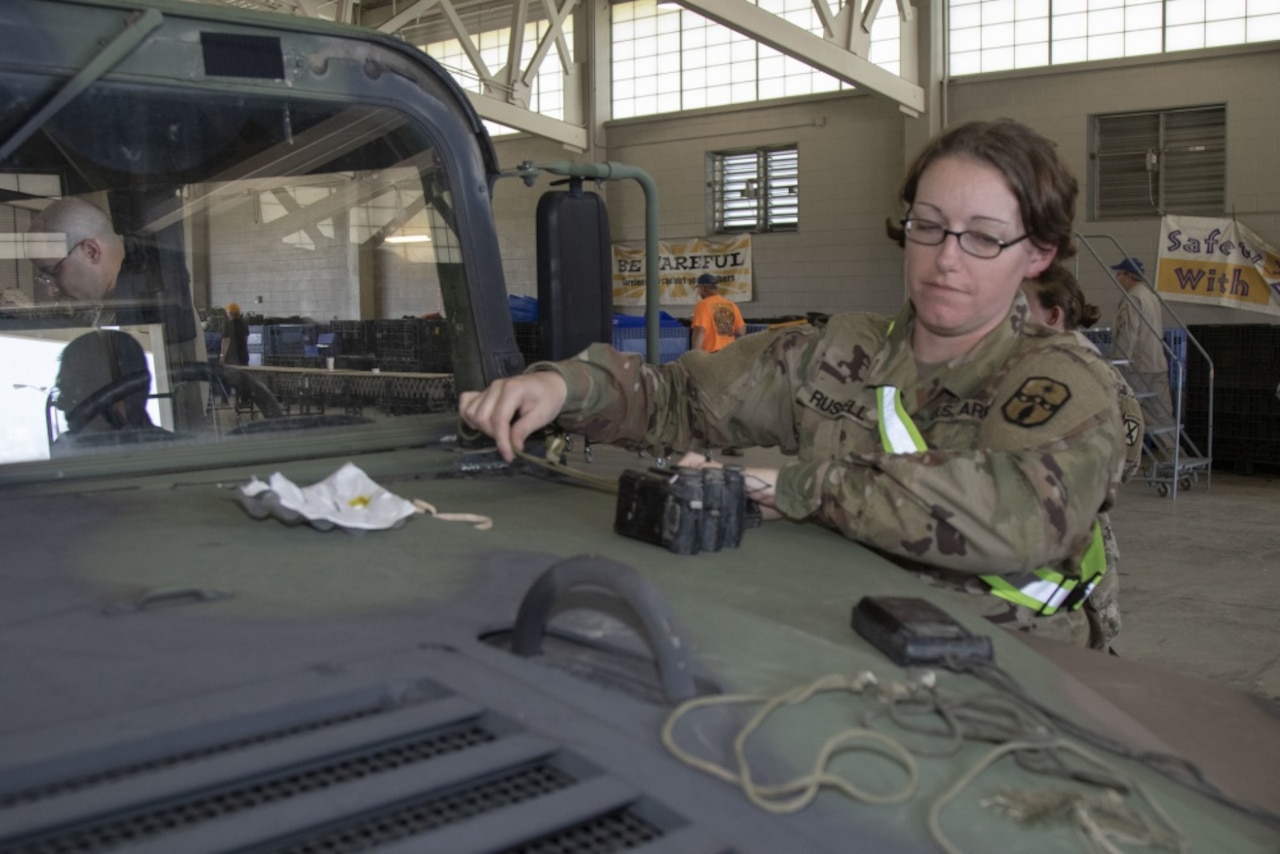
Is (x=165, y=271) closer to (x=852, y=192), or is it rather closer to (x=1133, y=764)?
(x=1133, y=764)

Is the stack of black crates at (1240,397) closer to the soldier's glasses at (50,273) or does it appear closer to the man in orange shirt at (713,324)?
the man in orange shirt at (713,324)

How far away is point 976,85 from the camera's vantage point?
12.9m

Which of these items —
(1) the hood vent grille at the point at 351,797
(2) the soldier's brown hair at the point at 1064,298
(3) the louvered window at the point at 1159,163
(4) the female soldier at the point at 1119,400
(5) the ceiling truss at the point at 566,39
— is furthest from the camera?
(3) the louvered window at the point at 1159,163

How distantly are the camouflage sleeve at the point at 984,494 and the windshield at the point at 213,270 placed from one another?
2.79 ft

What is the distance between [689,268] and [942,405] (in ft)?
44.5

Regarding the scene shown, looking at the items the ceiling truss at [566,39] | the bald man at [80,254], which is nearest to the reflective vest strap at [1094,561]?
the bald man at [80,254]

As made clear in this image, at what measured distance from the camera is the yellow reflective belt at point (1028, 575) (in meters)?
1.89

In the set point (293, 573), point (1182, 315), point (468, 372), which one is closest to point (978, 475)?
point (293, 573)

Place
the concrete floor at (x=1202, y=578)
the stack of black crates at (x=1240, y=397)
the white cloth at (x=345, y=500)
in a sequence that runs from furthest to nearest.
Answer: the stack of black crates at (x=1240, y=397)
the concrete floor at (x=1202, y=578)
the white cloth at (x=345, y=500)

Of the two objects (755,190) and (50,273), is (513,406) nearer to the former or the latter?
(50,273)

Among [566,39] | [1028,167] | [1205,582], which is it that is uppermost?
[566,39]

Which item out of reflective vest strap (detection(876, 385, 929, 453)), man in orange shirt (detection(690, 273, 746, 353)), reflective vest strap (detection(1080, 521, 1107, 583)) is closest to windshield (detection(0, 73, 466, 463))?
reflective vest strap (detection(876, 385, 929, 453))

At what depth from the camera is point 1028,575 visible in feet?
6.22

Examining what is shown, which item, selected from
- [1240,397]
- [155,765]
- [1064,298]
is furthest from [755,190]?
[155,765]
